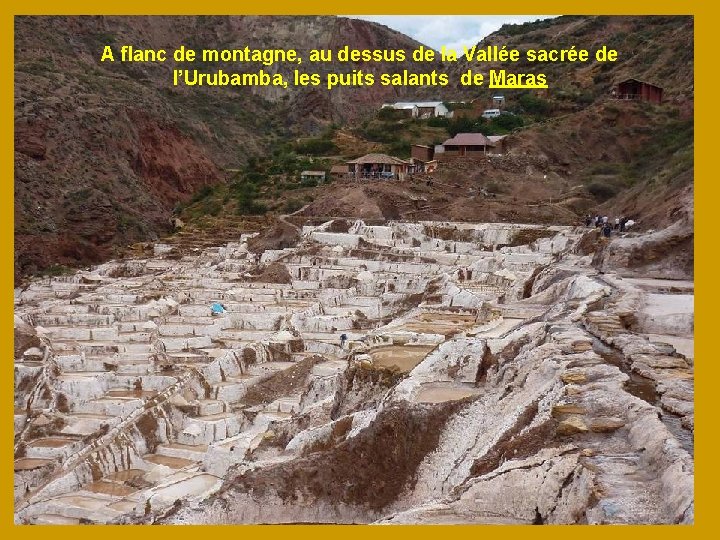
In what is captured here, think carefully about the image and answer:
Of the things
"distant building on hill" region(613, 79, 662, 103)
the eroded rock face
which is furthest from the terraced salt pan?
"distant building on hill" region(613, 79, 662, 103)

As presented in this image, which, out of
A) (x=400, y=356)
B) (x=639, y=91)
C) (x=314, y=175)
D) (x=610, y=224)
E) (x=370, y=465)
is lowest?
(x=370, y=465)

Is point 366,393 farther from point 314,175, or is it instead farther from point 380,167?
point 314,175

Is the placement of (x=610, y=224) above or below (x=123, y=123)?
below

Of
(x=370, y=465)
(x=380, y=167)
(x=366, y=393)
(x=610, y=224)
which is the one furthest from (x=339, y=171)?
(x=370, y=465)

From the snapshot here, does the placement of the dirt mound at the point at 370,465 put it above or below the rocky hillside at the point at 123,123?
below

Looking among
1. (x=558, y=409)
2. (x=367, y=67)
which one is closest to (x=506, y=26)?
(x=367, y=67)

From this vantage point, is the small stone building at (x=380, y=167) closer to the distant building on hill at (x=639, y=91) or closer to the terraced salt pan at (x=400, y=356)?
the distant building on hill at (x=639, y=91)

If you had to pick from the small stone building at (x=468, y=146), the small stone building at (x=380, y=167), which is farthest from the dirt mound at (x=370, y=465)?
the small stone building at (x=468, y=146)
